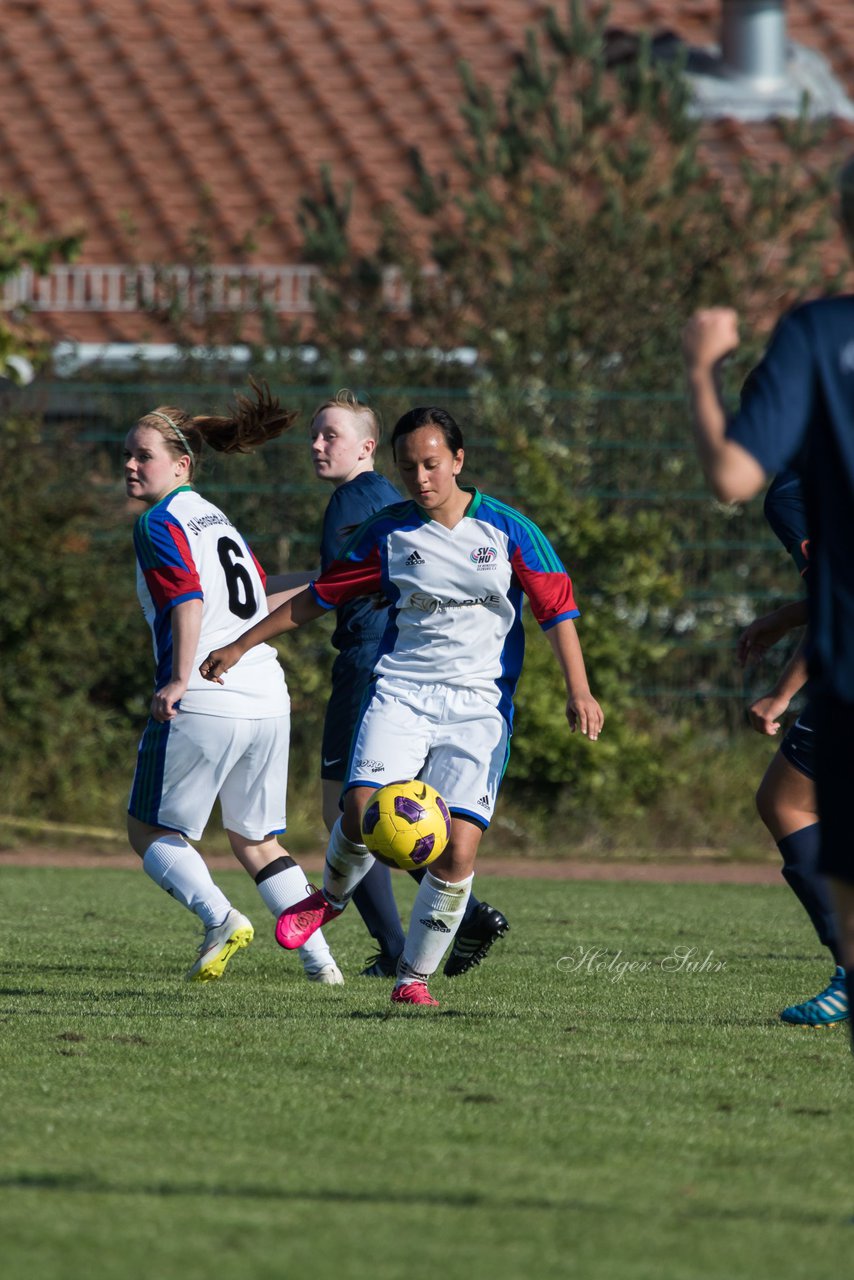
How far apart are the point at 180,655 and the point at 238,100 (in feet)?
53.0

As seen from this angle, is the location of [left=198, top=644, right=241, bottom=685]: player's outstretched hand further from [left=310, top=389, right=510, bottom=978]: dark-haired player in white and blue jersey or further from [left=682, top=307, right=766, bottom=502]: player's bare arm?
[left=682, top=307, right=766, bottom=502]: player's bare arm

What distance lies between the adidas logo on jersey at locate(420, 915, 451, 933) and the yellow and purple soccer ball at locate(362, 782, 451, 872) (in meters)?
0.23

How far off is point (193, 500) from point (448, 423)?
1068 mm

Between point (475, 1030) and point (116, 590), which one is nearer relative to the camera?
point (475, 1030)

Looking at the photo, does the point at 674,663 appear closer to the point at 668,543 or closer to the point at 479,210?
the point at 668,543

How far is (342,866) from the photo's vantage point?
6.14 meters

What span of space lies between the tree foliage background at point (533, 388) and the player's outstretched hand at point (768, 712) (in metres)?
5.62

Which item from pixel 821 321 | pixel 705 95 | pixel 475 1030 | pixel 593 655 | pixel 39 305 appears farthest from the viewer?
pixel 705 95

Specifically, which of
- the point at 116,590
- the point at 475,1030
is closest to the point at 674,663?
the point at 116,590

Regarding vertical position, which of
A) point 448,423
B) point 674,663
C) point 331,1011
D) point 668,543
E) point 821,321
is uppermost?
point 821,321

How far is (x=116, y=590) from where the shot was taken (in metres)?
12.3

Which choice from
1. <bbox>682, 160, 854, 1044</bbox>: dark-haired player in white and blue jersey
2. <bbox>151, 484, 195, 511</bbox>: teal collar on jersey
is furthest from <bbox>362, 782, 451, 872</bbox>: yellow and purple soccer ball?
<bbox>682, 160, 854, 1044</bbox>: dark-haired player in white and blue jersey

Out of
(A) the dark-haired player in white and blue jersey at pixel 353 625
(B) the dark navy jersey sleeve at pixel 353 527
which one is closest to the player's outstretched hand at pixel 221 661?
(B) the dark navy jersey sleeve at pixel 353 527

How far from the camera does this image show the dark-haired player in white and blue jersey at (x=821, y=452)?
3459 mm
